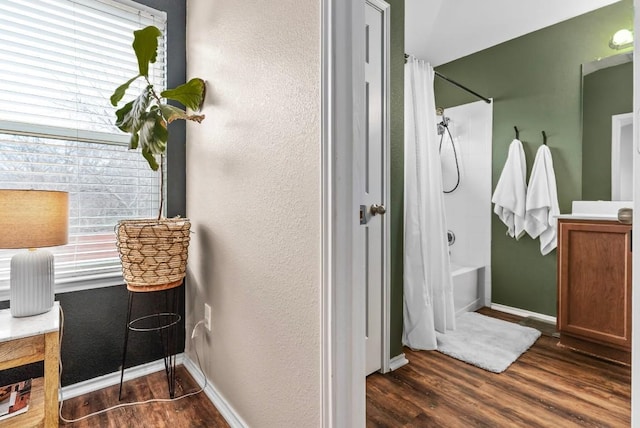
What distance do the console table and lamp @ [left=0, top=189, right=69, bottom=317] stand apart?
0.11 m

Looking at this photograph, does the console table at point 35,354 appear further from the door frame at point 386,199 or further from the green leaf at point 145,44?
the door frame at point 386,199

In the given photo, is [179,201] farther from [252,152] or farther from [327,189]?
[327,189]

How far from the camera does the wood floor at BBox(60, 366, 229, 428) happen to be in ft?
5.00

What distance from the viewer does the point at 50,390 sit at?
1230mm

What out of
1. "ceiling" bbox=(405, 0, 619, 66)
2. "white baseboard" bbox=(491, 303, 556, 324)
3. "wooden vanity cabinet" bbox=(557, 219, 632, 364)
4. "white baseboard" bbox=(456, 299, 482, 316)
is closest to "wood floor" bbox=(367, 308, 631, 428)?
"wooden vanity cabinet" bbox=(557, 219, 632, 364)

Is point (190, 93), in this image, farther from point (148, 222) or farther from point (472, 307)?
point (472, 307)

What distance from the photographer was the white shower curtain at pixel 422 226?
86.0 inches

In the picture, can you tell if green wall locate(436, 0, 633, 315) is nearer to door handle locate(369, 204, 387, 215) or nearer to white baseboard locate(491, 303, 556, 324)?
white baseboard locate(491, 303, 556, 324)

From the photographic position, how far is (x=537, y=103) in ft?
9.31

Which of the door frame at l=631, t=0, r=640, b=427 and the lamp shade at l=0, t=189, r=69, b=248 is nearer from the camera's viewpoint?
the door frame at l=631, t=0, r=640, b=427

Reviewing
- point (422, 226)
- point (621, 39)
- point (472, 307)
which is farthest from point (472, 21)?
point (472, 307)

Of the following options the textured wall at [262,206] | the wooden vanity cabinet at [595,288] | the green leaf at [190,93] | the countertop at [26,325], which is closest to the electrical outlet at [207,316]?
the textured wall at [262,206]

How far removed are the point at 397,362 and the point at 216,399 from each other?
109cm

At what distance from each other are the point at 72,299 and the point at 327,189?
1634mm
